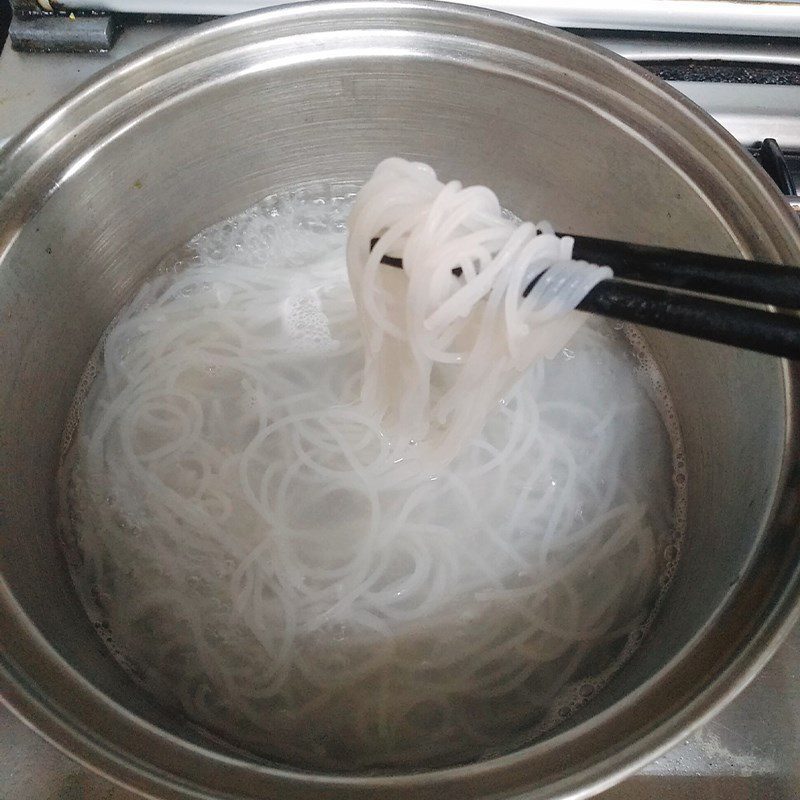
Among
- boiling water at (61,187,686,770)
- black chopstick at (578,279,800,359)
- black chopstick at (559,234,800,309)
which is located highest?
black chopstick at (559,234,800,309)

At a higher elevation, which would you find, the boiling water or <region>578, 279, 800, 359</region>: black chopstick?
<region>578, 279, 800, 359</region>: black chopstick

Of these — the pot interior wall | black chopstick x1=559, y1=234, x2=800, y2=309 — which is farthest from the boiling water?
black chopstick x1=559, y1=234, x2=800, y2=309

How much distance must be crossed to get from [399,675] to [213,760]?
1.92 feet

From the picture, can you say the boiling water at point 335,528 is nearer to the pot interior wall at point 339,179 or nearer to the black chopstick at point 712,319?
the pot interior wall at point 339,179

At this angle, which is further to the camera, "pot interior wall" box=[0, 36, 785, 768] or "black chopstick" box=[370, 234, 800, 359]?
"pot interior wall" box=[0, 36, 785, 768]

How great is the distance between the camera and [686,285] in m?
1.23

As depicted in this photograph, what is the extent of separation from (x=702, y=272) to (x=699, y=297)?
75 millimetres

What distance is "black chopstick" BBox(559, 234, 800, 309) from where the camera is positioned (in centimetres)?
115

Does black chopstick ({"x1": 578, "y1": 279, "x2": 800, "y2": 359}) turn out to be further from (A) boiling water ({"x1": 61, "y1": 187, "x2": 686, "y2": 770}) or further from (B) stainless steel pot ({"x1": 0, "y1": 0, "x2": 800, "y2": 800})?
(A) boiling water ({"x1": 61, "y1": 187, "x2": 686, "y2": 770})

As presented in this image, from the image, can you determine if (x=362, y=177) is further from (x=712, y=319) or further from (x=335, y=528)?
(x=712, y=319)

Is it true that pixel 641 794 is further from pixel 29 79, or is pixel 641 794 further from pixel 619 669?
pixel 29 79

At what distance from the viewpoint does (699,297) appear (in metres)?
1.15

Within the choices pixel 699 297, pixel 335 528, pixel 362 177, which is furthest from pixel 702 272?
pixel 362 177

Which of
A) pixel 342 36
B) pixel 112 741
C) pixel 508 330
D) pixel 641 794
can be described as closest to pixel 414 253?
pixel 508 330
